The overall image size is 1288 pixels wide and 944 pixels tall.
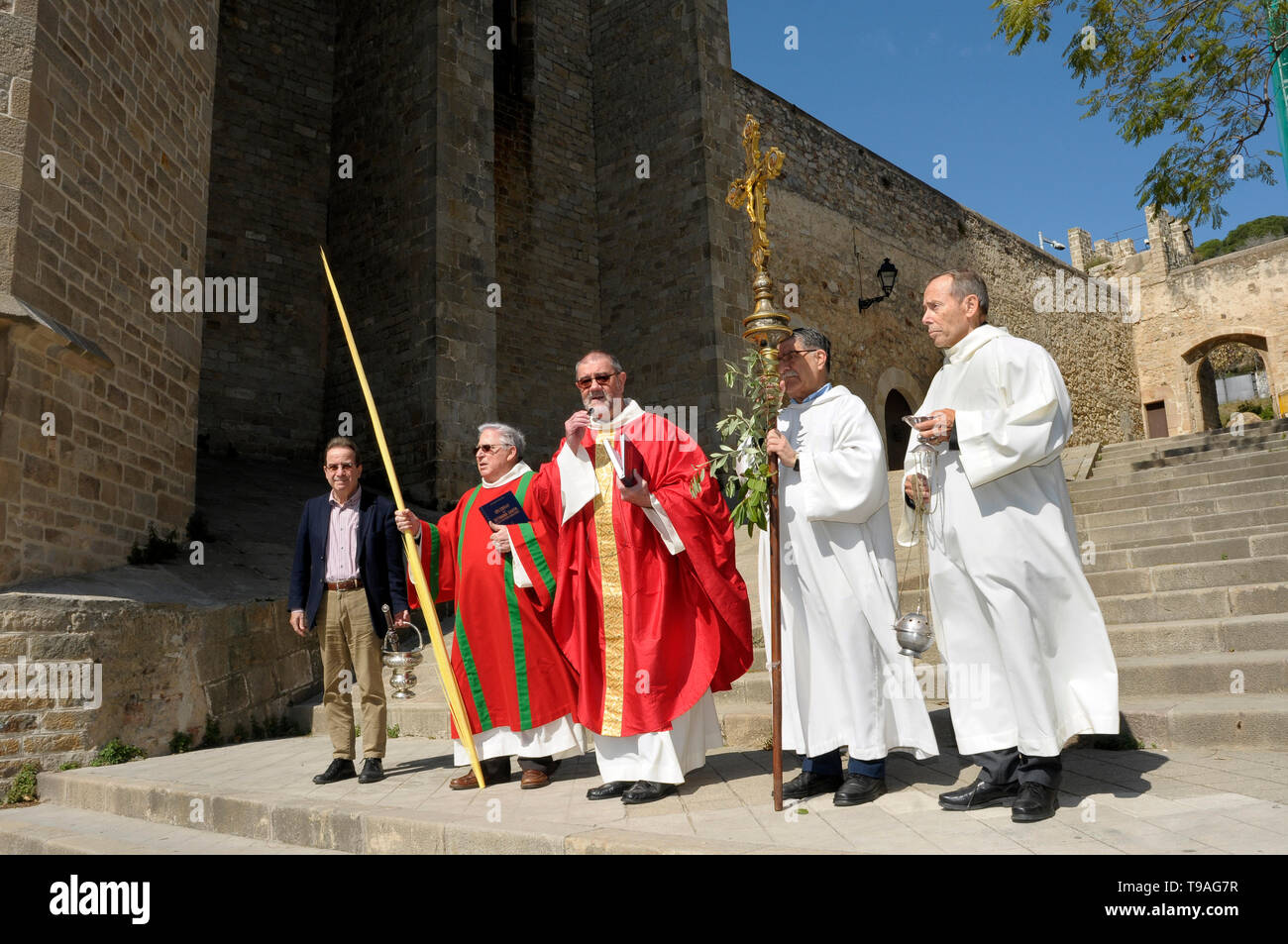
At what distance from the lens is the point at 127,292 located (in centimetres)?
703

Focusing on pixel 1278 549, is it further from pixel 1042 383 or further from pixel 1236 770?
pixel 1042 383

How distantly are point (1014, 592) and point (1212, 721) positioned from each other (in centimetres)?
116

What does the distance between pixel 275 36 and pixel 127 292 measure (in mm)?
7775

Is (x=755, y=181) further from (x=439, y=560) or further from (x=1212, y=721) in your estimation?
(x=1212, y=721)

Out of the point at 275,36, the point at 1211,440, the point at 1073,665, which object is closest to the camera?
the point at 1073,665

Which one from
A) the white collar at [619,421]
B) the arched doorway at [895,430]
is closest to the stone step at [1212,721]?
the white collar at [619,421]

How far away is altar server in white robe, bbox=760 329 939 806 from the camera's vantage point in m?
3.54

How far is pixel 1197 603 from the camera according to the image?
5012mm

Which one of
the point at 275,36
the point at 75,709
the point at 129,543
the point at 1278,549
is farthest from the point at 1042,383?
the point at 275,36

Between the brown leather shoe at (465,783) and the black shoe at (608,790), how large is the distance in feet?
2.04

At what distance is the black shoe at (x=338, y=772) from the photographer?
174 inches

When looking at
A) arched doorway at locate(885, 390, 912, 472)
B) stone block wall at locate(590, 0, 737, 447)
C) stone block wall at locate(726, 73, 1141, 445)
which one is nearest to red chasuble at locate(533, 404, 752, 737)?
stone block wall at locate(590, 0, 737, 447)

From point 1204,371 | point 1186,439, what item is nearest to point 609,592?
point 1186,439

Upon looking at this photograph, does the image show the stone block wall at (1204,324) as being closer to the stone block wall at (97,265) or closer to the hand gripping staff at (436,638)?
the stone block wall at (97,265)
